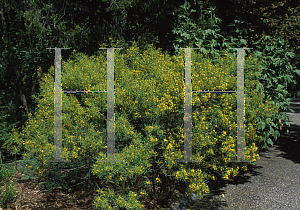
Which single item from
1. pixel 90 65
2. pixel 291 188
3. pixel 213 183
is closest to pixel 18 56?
pixel 90 65

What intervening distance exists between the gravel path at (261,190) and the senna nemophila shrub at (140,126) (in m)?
0.65

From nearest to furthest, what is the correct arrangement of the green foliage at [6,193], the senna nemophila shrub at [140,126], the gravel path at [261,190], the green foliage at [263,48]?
the senna nemophila shrub at [140,126], the green foliage at [6,193], the gravel path at [261,190], the green foliage at [263,48]

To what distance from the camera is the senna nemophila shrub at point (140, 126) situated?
2.82m

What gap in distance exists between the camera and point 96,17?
6.07 meters

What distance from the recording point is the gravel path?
158 inches

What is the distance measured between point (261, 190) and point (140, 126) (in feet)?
8.69

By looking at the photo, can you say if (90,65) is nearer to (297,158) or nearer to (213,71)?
(213,71)

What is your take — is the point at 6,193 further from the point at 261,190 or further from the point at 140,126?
the point at 261,190

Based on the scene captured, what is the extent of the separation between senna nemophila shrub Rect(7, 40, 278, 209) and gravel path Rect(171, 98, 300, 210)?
647mm

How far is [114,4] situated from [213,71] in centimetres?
300

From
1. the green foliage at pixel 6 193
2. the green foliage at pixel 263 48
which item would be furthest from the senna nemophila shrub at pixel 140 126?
the green foliage at pixel 263 48

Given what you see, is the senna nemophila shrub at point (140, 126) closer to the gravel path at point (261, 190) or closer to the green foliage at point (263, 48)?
the gravel path at point (261, 190)

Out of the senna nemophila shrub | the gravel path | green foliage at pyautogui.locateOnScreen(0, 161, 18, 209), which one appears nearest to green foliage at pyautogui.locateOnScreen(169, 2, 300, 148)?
the gravel path

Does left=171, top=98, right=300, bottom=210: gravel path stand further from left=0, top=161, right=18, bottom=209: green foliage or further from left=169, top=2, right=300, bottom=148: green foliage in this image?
left=0, top=161, right=18, bottom=209: green foliage
